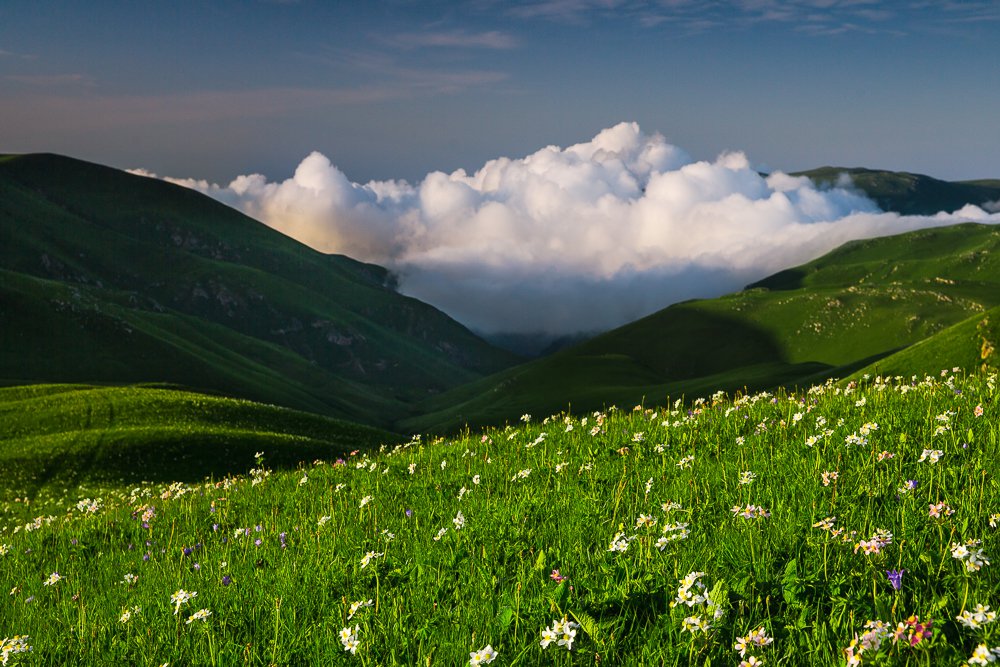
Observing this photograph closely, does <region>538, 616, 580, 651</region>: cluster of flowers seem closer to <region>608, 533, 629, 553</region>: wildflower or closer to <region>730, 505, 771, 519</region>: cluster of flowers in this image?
<region>608, 533, 629, 553</region>: wildflower

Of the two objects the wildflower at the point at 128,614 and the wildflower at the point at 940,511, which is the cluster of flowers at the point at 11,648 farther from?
the wildflower at the point at 940,511

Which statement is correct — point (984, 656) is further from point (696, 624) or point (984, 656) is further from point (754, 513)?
point (754, 513)

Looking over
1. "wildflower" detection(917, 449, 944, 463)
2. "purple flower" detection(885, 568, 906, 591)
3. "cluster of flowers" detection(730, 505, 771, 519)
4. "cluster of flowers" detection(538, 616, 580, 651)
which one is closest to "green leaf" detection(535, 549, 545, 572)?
"cluster of flowers" detection(538, 616, 580, 651)

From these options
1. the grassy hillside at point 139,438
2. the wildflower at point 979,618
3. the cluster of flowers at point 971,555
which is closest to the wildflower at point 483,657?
the wildflower at point 979,618

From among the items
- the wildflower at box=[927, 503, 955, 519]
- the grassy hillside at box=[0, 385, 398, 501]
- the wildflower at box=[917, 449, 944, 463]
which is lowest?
the grassy hillside at box=[0, 385, 398, 501]

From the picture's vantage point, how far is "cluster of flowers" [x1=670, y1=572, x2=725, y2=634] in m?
4.37

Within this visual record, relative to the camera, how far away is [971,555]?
188 inches

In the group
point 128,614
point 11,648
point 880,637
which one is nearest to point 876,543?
point 880,637

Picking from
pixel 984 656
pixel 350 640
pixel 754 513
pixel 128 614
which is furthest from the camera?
pixel 128 614

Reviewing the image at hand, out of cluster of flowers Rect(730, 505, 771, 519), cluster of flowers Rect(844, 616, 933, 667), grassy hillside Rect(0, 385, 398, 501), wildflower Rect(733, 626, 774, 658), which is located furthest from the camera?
grassy hillside Rect(0, 385, 398, 501)

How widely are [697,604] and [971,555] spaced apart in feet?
5.75

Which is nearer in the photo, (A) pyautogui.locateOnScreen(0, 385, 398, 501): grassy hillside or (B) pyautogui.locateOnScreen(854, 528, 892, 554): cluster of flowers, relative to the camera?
(B) pyautogui.locateOnScreen(854, 528, 892, 554): cluster of flowers

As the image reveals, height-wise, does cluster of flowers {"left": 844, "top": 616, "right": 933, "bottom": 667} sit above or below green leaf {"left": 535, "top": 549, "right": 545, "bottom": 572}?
above

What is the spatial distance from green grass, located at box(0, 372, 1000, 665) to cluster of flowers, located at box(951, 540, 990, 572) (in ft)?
0.30
